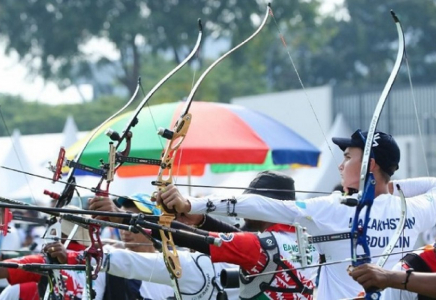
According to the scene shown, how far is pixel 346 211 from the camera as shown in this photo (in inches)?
174

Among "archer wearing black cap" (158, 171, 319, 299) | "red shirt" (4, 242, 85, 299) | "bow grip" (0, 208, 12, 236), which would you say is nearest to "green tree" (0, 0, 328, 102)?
"red shirt" (4, 242, 85, 299)

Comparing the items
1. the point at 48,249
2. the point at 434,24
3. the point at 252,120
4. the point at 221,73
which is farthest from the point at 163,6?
the point at 48,249

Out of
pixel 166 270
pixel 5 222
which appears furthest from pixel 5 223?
pixel 166 270

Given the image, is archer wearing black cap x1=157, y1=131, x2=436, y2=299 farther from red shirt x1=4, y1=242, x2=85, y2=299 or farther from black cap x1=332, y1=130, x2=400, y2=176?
red shirt x1=4, y1=242, x2=85, y2=299

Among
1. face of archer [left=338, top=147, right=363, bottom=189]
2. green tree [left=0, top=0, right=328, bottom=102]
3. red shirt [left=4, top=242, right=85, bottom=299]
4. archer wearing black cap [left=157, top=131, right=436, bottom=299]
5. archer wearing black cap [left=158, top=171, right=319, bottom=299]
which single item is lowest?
red shirt [left=4, top=242, right=85, bottom=299]

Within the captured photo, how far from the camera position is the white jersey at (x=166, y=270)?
16.0ft

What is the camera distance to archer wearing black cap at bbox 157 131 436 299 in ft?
13.8

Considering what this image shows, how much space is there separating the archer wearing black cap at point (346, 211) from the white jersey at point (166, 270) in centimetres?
62

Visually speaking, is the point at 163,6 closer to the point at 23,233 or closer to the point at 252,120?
the point at 23,233

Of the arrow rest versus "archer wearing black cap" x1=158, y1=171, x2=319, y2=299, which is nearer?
"archer wearing black cap" x1=158, y1=171, x2=319, y2=299

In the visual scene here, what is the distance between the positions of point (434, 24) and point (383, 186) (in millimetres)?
40413

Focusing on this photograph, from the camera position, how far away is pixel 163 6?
3603 centimetres

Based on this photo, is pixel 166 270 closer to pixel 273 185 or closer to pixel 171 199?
pixel 273 185

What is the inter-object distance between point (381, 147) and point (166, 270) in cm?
111
